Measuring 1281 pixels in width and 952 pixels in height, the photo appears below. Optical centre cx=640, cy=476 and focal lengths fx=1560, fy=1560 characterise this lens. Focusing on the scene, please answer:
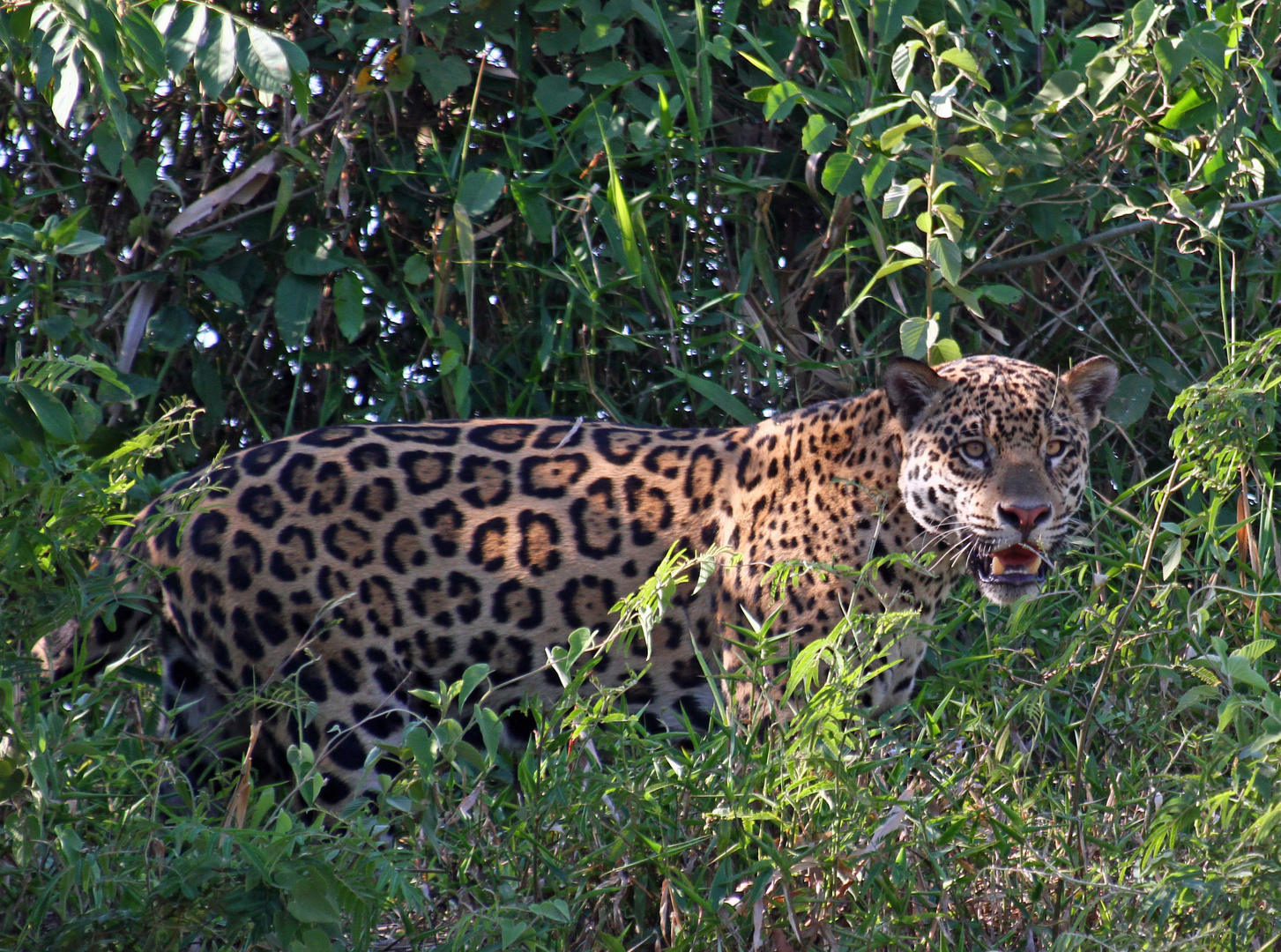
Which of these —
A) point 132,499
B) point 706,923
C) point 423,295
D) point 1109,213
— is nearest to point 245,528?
point 132,499

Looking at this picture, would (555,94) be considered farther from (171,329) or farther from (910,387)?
(910,387)

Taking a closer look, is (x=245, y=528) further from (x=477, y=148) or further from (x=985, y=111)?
(x=985, y=111)

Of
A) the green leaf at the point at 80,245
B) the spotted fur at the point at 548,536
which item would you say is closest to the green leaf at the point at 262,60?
the green leaf at the point at 80,245

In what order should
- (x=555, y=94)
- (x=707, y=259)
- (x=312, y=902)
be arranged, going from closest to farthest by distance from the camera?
(x=312, y=902), (x=555, y=94), (x=707, y=259)

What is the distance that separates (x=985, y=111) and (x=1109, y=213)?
Result: 55cm

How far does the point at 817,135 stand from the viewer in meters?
5.13

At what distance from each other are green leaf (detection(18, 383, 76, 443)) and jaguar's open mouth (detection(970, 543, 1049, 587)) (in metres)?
2.45

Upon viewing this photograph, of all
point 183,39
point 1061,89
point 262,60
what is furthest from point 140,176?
point 1061,89

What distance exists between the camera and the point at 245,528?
Answer: 435 cm

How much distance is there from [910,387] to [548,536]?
113cm

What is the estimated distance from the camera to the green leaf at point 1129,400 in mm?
5324

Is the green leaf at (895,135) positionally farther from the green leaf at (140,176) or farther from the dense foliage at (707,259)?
the green leaf at (140,176)

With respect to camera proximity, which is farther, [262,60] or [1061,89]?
[1061,89]

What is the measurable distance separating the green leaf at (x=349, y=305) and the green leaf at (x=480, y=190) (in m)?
0.47
